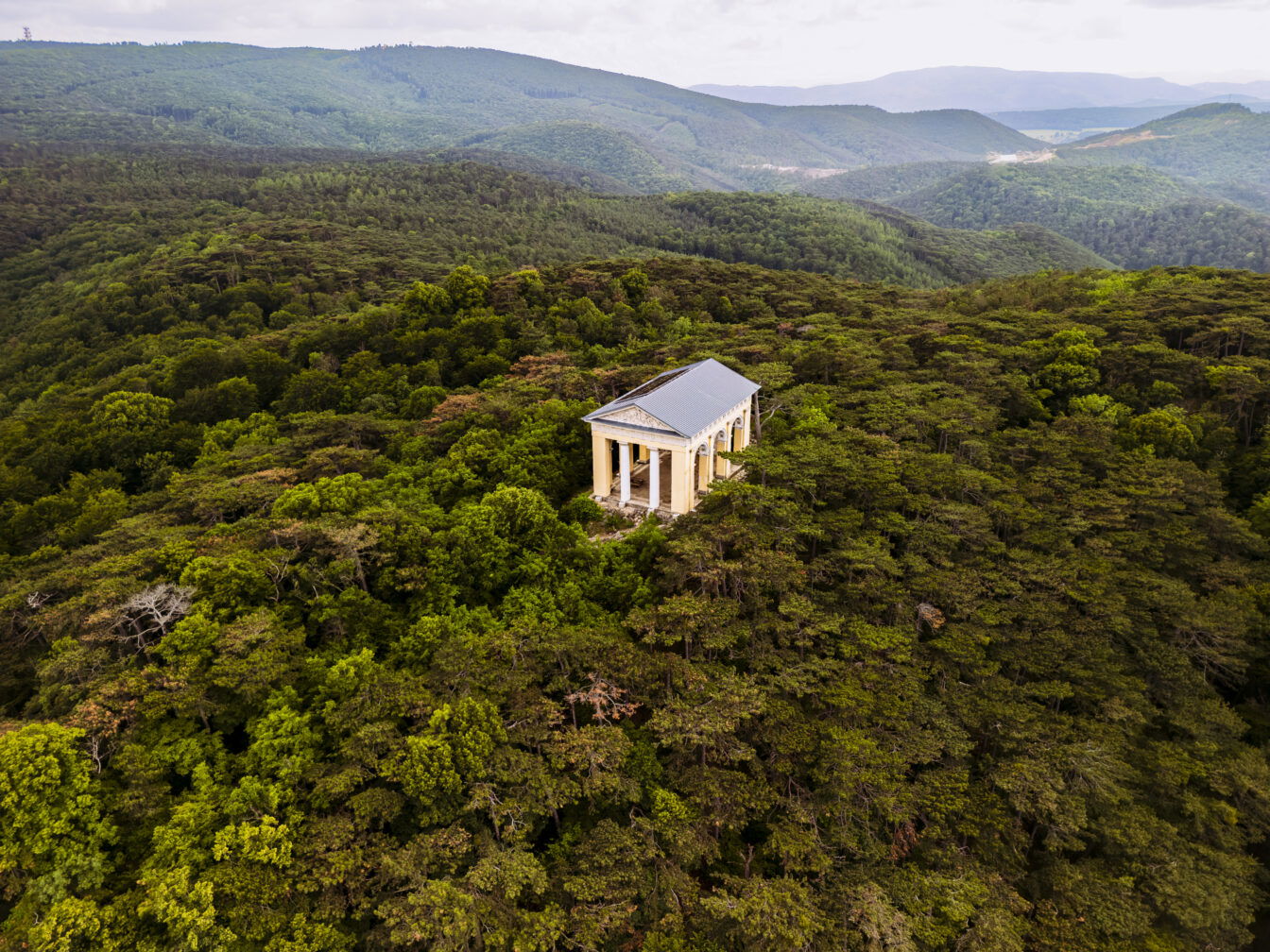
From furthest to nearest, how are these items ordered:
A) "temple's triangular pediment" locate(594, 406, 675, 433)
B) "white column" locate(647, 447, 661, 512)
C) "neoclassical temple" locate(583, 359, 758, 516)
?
1. "white column" locate(647, 447, 661, 512)
2. "neoclassical temple" locate(583, 359, 758, 516)
3. "temple's triangular pediment" locate(594, 406, 675, 433)

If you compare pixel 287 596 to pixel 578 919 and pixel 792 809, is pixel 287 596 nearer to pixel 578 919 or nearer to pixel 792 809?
pixel 578 919

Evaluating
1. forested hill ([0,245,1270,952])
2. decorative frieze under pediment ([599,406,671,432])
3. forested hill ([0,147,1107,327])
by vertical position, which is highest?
forested hill ([0,147,1107,327])

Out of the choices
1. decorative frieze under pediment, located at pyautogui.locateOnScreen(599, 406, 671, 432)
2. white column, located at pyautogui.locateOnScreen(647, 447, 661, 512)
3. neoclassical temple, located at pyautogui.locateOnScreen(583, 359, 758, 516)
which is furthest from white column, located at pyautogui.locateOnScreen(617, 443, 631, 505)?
decorative frieze under pediment, located at pyautogui.locateOnScreen(599, 406, 671, 432)

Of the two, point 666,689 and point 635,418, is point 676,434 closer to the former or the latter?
point 635,418

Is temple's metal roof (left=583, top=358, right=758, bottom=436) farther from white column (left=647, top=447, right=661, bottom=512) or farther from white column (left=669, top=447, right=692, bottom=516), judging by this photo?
white column (left=647, top=447, right=661, bottom=512)

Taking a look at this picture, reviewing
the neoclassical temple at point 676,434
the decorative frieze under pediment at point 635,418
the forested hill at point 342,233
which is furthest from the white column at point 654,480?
the forested hill at point 342,233

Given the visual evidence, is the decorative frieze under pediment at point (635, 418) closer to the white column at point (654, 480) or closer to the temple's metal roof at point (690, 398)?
the temple's metal roof at point (690, 398)
